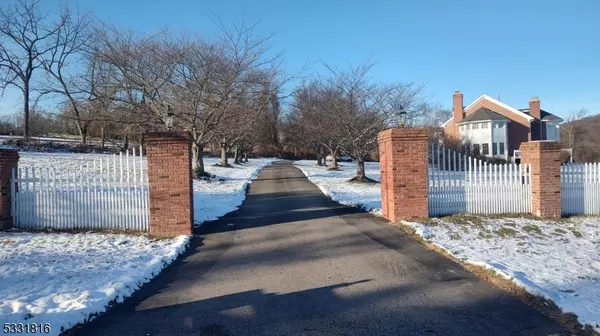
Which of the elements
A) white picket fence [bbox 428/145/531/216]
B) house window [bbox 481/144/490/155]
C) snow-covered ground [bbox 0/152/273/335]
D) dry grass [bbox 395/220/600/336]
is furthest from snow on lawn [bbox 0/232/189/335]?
house window [bbox 481/144/490/155]

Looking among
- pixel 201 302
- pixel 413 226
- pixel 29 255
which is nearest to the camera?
pixel 201 302

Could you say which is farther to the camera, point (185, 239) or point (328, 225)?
point (328, 225)

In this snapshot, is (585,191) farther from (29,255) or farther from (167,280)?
(29,255)

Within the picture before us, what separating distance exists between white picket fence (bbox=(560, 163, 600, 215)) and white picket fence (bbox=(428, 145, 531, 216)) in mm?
1065

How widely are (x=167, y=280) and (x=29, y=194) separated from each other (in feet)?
18.1

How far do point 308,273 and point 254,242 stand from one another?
233 cm

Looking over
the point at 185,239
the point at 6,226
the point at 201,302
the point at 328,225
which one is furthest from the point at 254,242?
the point at 6,226

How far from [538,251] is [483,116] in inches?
1622

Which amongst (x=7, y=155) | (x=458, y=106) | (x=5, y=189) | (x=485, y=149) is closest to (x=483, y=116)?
(x=485, y=149)

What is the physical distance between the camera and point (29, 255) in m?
6.88

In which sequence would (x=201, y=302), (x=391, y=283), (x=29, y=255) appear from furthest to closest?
1. (x=29, y=255)
2. (x=391, y=283)
3. (x=201, y=302)

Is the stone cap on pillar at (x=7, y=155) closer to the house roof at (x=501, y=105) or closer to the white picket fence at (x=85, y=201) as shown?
the white picket fence at (x=85, y=201)

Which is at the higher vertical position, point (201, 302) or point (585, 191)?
point (585, 191)

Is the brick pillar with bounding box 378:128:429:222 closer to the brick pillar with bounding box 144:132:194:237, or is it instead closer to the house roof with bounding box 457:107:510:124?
the brick pillar with bounding box 144:132:194:237
